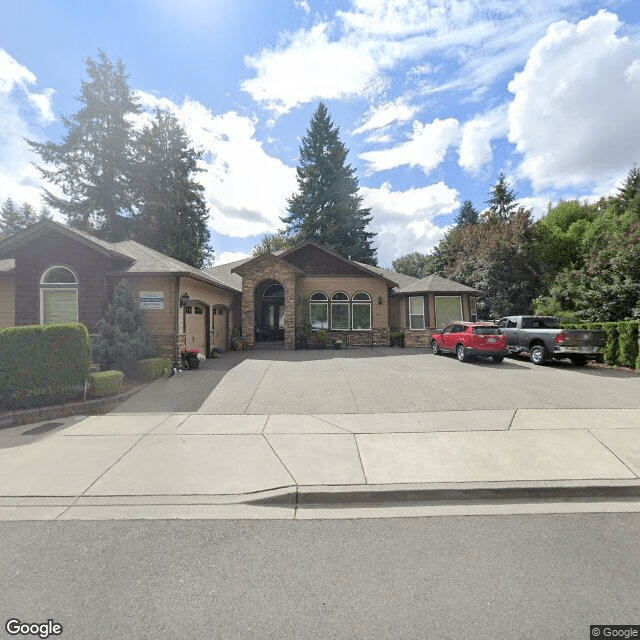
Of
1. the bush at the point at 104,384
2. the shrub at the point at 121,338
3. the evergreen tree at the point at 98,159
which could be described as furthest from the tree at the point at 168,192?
the bush at the point at 104,384

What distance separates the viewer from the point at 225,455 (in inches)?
194

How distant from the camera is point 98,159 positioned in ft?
103

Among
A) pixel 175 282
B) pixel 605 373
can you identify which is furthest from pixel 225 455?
pixel 605 373

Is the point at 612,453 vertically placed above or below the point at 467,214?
below

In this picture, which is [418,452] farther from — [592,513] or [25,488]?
[25,488]

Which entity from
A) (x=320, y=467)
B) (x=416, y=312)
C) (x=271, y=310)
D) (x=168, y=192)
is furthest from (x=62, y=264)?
A: (x=168, y=192)

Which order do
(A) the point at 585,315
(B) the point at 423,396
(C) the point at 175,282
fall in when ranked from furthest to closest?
1. (A) the point at 585,315
2. (C) the point at 175,282
3. (B) the point at 423,396

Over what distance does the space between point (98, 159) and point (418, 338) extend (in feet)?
107

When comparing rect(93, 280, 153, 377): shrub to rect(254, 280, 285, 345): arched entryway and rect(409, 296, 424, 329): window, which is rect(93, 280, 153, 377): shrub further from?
rect(409, 296, 424, 329): window

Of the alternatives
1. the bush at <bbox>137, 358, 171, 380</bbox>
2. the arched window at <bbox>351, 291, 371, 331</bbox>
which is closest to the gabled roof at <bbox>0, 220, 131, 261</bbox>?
the bush at <bbox>137, 358, 171, 380</bbox>

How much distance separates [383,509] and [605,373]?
11288 millimetres

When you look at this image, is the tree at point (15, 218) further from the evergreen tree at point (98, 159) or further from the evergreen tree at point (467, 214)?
the evergreen tree at point (467, 214)

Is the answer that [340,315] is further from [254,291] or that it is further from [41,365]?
[41,365]

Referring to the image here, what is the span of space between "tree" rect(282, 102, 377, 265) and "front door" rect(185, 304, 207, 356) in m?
20.9
